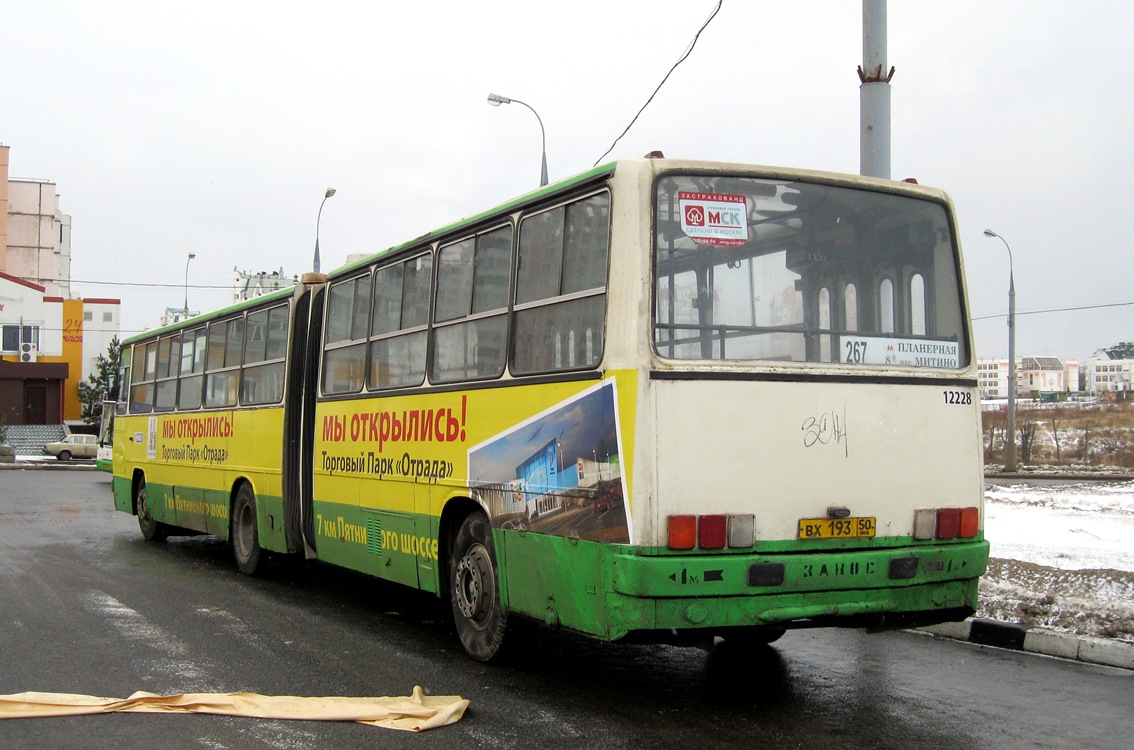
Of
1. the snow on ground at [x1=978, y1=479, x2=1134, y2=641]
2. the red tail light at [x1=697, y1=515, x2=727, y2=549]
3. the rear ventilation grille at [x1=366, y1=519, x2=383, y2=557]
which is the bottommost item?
the snow on ground at [x1=978, y1=479, x2=1134, y2=641]

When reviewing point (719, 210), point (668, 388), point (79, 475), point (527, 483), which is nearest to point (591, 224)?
point (719, 210)

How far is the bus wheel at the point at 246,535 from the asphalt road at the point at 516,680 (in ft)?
3.48

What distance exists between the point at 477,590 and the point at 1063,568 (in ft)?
19.0

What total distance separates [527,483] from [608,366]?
1.12 metres

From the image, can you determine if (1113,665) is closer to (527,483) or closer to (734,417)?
(734,417)

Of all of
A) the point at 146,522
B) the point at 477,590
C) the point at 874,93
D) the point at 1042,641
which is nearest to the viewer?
the point at 477,590

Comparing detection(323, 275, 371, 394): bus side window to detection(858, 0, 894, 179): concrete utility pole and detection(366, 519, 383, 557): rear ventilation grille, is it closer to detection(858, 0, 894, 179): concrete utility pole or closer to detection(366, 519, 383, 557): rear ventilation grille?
detection(366, 519, 383, 557): rear ventilation grille

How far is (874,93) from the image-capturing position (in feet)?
32.8

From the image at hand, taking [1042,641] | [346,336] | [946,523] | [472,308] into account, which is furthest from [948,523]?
[346,336]

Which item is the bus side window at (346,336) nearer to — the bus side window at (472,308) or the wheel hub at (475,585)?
the bus side window at (472,308)

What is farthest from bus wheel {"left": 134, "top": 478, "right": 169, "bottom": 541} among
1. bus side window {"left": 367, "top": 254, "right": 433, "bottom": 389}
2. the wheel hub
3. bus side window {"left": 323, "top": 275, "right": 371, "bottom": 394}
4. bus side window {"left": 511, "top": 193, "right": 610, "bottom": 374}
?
bus side window {"left": 511, "top": 193, "right": 610, "bottom": 374}

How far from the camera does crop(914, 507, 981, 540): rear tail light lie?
6453 mm

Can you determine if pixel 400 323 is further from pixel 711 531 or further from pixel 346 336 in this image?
pixel 711 531

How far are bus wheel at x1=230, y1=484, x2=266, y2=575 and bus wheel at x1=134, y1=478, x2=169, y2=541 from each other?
3556 millimetres
